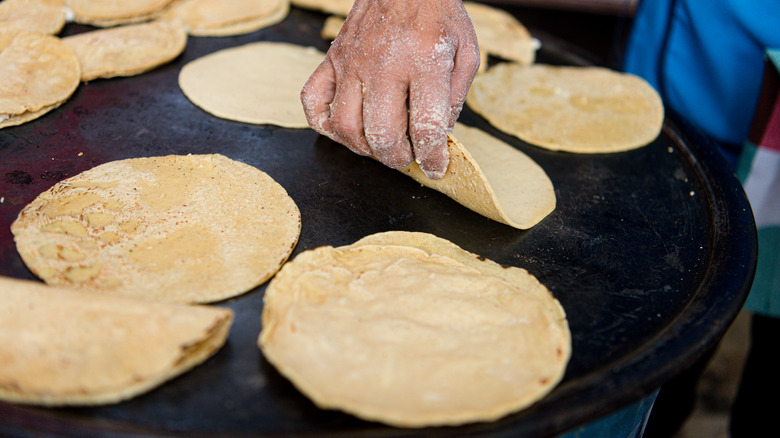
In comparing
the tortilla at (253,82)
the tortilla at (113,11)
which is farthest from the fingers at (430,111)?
the tortilla at (113,11)

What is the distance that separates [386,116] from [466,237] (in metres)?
0.38

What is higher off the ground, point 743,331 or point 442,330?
point 442,330

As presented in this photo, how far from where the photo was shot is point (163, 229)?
4.88ft

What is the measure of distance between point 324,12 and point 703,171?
169 centimetres

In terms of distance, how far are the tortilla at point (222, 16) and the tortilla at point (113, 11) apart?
68 mm

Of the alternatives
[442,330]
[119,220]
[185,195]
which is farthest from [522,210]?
[119,220]

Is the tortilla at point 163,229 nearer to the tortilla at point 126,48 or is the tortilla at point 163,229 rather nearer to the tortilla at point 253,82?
the tortilla at point 253,82

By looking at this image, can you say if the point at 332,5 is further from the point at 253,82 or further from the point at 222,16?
the point at 253,82

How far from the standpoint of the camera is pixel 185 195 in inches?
63.1

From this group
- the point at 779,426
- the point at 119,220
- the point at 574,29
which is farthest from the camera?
the point at 574,29

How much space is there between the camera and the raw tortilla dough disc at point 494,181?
155 centimetres

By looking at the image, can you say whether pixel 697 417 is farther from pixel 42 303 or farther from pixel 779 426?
pixel 42 303

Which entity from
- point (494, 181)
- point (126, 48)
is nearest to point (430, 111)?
point (494, 181)

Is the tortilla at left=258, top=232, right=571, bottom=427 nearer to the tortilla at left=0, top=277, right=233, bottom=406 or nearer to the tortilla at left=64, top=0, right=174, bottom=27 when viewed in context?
the tortilla at left=0, top=277, right=233, bottom=406
